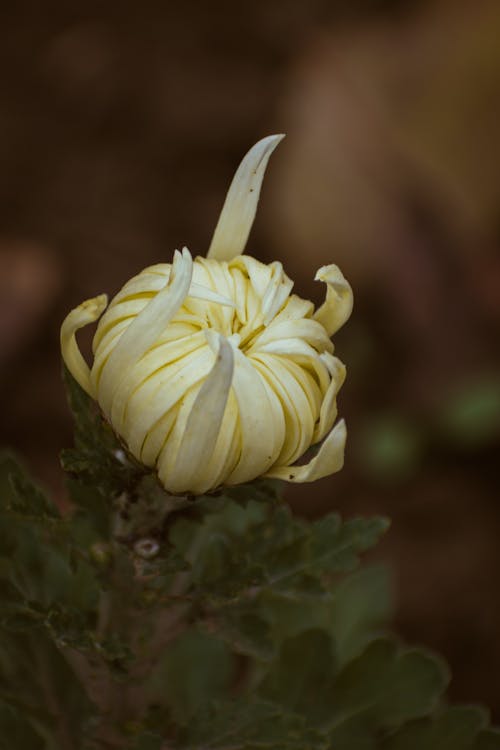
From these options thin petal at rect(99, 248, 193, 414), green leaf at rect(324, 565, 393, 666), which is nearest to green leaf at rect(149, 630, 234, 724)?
green leaf at rect(324, 565, 393, 666)

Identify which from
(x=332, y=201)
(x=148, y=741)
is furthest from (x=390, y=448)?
(x=148, y=741)

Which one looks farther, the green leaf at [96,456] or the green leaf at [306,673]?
the green leaf at [306,673]

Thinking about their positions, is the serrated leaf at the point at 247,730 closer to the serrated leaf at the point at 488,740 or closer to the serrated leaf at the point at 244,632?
the serrated leaf at the point at 244,632

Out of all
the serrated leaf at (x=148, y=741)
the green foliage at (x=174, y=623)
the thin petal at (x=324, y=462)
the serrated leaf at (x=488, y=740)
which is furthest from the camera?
the serrated leaf at (x=488, y=740)

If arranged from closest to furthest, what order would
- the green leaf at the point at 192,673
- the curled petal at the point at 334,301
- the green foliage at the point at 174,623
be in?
the curled petal at the point at 334,301, the green foliage at the point at 174,623, the green leaf at the point at 192,673

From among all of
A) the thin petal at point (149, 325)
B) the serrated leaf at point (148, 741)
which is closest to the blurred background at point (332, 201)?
the serrated leaf at point (148, 741)

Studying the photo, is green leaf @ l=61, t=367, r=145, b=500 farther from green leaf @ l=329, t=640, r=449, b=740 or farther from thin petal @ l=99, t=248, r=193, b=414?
green leaf @ l=329, t=640, r=449, b=740
